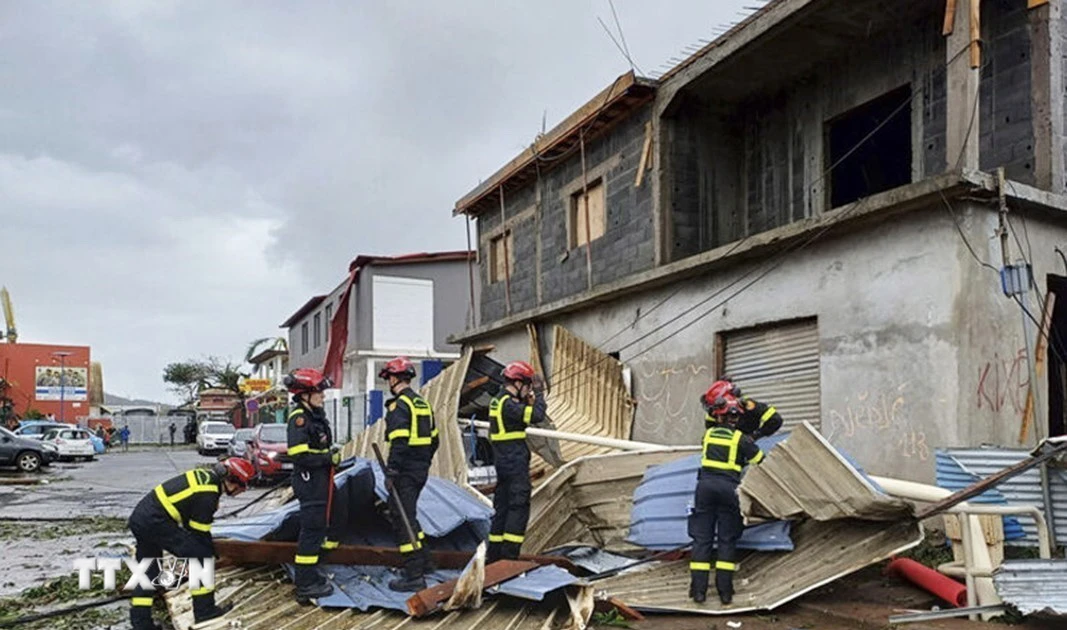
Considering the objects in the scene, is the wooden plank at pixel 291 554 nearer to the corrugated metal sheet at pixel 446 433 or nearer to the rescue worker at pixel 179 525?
the rescue worker at pixel 179 525

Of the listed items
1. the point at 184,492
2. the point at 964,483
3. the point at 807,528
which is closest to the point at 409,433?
the point at 184,492

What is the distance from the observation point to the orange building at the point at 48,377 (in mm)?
40281

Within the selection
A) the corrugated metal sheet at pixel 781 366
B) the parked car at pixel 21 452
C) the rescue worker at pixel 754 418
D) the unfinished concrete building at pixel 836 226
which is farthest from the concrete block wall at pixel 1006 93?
the parked car at pixel 21 452

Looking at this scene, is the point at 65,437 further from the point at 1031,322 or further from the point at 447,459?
the point at 1031,322

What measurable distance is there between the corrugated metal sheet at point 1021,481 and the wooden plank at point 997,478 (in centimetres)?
77

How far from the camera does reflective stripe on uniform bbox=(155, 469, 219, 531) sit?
18.2 ft

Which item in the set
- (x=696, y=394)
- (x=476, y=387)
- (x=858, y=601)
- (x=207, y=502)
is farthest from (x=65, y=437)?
(x=858, y=601)

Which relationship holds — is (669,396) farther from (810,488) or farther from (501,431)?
(810,488)

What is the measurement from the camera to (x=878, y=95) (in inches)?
430

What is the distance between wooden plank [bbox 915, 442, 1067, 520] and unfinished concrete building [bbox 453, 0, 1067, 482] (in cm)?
232

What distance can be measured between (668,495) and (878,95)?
21.5 feet

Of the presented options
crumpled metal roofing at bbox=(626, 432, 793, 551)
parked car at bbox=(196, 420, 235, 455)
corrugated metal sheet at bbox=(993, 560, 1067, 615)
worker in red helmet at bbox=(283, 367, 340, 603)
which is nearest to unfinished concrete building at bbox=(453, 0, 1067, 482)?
crumpled metal roofing at bbox=(626, 432, 793, 551)

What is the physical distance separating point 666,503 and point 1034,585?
2.81m

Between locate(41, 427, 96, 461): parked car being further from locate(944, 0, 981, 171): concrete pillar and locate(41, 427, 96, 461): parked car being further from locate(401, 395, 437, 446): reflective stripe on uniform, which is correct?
locate(944, 0, 981, 171): concrete pillar
